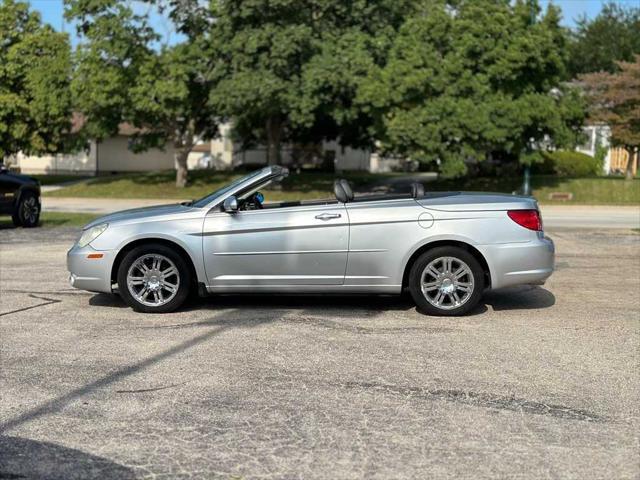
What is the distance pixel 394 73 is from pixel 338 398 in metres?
27.0

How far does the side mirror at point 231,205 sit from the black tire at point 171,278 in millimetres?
693

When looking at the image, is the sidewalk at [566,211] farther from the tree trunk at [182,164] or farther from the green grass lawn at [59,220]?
the tree trunk at [182,164]

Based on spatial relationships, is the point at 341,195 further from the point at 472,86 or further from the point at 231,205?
the point at 472,86

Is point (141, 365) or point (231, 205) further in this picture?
point (231, 205)

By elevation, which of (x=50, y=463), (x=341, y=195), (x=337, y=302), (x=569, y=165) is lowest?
(x=50, y=463)

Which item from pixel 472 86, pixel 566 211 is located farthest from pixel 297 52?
pixel 566 211

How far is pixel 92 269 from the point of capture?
842 cm

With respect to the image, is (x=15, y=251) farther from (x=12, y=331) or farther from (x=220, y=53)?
(x=220, y=53)

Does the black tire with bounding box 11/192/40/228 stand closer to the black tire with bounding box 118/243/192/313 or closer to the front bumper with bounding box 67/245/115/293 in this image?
the front bumper with bounding box 67/245/115/293

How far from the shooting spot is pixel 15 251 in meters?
13.9

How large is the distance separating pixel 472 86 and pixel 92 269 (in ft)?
80.2

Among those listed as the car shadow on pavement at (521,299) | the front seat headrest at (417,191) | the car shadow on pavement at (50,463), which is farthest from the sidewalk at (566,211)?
the car shadow on pavement at (50,463)

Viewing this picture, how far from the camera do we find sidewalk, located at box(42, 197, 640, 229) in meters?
21.2

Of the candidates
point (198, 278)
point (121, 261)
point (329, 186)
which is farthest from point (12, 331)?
point (329, 186)
